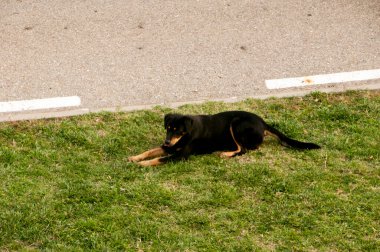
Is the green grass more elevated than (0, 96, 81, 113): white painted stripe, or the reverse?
(0, 96, 81, 113): white painted stripe

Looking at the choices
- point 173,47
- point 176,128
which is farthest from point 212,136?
point 173,47

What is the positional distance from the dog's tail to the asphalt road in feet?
2.91

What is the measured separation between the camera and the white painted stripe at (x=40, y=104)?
6.76 meters

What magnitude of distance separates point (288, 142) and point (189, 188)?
113 cm

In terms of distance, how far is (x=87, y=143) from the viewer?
6191 millimetres

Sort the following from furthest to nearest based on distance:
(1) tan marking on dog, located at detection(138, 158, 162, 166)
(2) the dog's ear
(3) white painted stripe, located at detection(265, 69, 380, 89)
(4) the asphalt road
Answer: (3) white painted stripe, located at detection(265, 69, 380, 89) → (4) the asphalt road → (2) the dog's ear → (1) tan marking on dog, located at detection(138, 158, 162, 166)

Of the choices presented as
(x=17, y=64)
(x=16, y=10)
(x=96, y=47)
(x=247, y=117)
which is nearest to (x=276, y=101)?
(x=247, y=117)

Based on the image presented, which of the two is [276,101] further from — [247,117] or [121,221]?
[121,221]

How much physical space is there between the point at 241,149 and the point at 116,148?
112cm

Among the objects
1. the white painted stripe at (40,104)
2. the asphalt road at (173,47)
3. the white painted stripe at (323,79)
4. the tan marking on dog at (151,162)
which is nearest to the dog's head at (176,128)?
the tan marking on dog at (151,162)

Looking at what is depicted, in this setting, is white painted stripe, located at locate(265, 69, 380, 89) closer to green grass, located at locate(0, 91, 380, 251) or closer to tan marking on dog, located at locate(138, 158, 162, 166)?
green grass, located at locate(0, 91, 380, 251)

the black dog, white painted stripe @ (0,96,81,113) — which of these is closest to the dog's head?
the black dog

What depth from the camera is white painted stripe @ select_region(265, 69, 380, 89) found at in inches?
287

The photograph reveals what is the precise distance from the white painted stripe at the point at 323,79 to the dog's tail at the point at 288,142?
1075 mm
